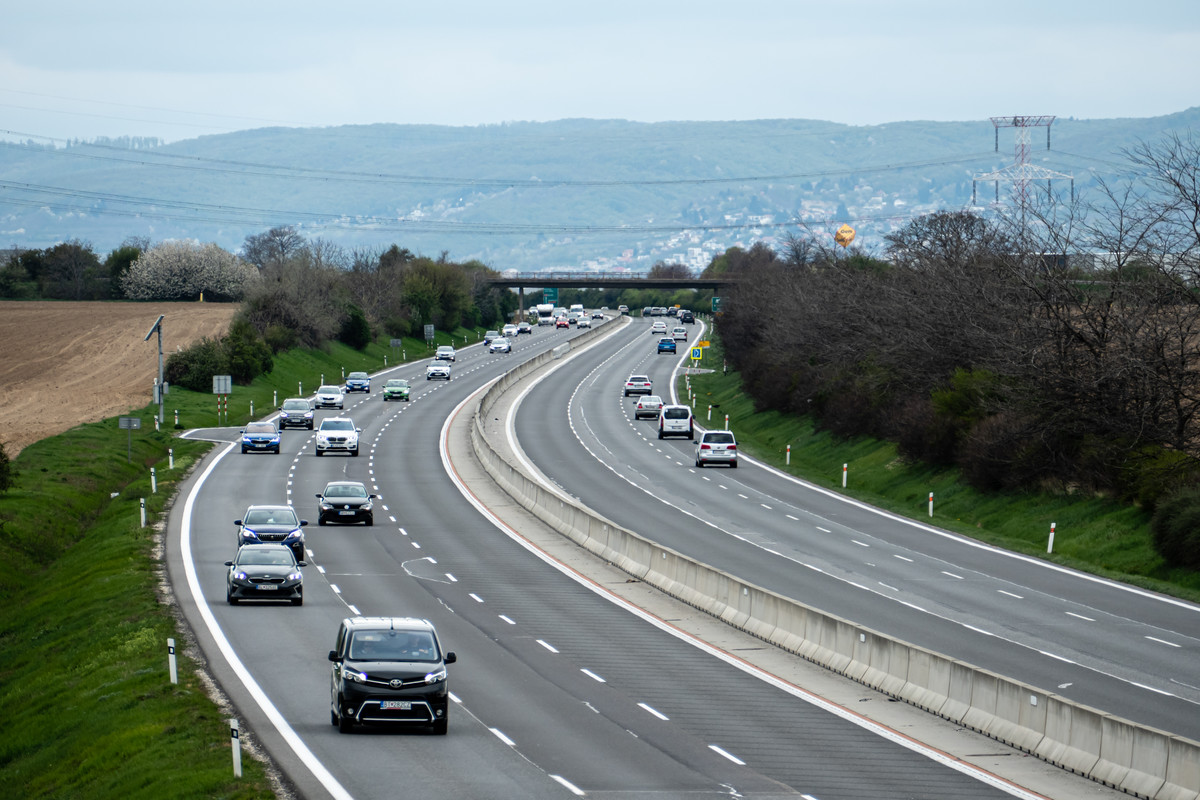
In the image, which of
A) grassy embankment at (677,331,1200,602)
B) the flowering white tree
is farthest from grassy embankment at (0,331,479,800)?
the flowering white tree

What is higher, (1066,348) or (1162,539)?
(1066,348)

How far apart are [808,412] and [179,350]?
4234 centimetres

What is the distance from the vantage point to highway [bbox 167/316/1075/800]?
17453mm

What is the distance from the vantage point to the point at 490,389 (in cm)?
9319

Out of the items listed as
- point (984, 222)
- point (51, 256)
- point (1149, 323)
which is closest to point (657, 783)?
point (1149, 323)

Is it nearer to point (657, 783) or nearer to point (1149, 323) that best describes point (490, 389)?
point (1149, 323)

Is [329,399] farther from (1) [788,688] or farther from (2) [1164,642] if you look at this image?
(1) [788,688]

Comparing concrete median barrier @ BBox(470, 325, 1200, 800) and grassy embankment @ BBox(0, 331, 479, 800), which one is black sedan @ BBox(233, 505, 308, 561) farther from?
concrete median barrier @ BBox(470, 325, 1200, 800)

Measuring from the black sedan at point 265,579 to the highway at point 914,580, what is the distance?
1117 cm

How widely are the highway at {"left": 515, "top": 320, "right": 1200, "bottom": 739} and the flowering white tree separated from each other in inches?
3176

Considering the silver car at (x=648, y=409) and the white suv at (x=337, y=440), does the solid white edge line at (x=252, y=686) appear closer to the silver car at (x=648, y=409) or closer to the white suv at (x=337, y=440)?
the white suv at (x=337, y=440)

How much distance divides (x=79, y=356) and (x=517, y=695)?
3141 inches

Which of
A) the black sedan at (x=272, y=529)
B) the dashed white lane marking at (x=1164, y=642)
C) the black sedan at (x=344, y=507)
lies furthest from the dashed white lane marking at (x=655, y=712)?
the black sedan at (x=344, y=507)

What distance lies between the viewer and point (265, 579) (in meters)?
30.1
